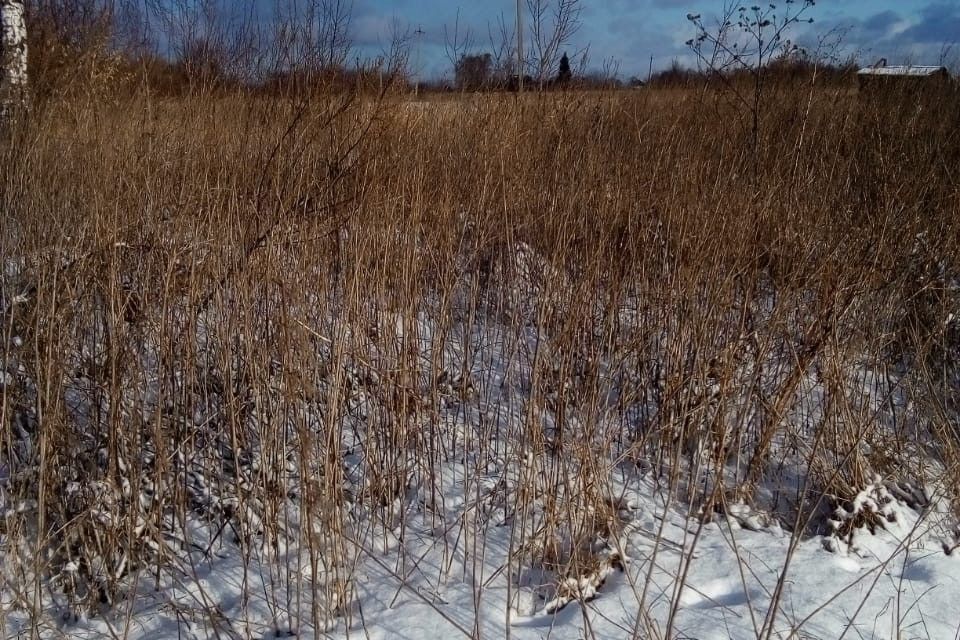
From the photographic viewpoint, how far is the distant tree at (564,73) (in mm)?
4910

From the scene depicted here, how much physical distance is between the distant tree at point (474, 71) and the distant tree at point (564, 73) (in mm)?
468

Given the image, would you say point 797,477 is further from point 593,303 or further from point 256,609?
point 256,609

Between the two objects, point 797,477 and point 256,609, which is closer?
point 256,609

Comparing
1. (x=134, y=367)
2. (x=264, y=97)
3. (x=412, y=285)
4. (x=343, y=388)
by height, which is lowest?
(x=343, y=388)

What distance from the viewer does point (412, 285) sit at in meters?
2.28

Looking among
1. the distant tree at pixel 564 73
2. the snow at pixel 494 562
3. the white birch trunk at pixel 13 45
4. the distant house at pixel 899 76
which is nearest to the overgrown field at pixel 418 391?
the snow at pixel 494 562

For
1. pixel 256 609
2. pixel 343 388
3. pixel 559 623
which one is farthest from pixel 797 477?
pixel 256 609

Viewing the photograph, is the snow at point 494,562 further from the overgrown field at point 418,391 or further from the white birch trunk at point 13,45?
the white birch trunk at point 13,45

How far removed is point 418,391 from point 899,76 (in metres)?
5.89

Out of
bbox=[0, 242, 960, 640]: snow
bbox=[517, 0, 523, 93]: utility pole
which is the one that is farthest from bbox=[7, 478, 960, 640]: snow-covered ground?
bbox=[517, 0, 523, 93]: utility pole

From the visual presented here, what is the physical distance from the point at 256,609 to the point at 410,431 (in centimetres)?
69

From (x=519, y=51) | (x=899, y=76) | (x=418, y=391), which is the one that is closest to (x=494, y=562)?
(x=418, y=391)

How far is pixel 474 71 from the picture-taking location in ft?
16.4

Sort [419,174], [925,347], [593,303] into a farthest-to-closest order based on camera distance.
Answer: [419,174]
[593,303]
[925,347]
